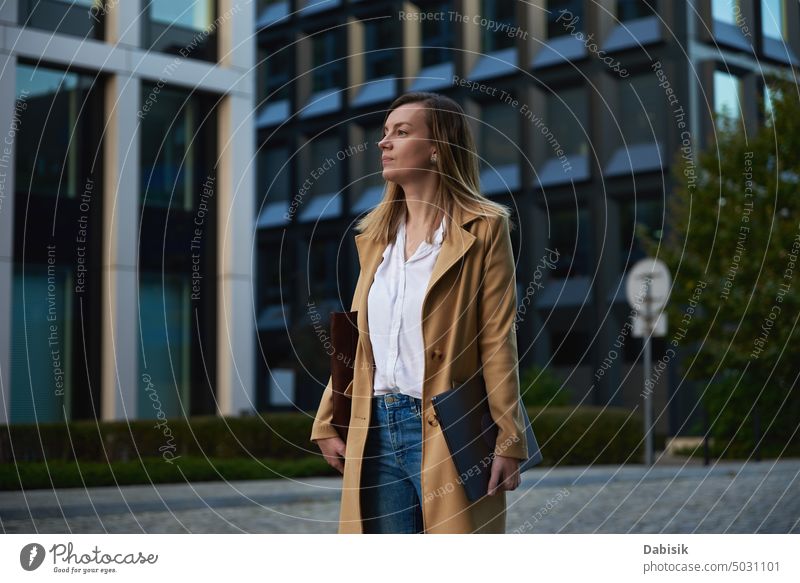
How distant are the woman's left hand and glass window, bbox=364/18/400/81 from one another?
16.7m

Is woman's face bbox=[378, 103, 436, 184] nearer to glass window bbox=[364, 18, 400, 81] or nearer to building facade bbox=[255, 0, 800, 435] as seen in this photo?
building facade bbox=[255, 0, 800, 435]

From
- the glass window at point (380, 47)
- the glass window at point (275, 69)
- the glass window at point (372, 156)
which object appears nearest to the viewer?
the glass window at point (275, 69)

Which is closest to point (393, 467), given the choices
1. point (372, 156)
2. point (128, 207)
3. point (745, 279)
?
point (128, 207)

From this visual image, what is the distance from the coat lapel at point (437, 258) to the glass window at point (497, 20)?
854 inches

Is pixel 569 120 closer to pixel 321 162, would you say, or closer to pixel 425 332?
pixel 321 162

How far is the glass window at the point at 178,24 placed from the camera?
1319 centimetres

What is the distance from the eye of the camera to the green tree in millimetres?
16422

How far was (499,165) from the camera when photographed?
28797mm

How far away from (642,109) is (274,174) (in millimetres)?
8447

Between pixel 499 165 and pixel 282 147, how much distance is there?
5.19m

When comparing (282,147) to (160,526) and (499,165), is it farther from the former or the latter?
(160,526)

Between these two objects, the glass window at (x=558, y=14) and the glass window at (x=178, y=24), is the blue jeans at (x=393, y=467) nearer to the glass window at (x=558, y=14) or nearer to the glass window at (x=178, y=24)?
the glass window at (x=178, y=24)

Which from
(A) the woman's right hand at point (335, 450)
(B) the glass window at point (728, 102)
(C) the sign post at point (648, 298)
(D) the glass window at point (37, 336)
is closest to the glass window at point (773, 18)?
(A) the woman's right hand at point (335, 450)
